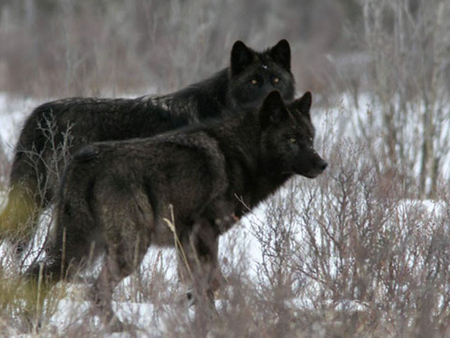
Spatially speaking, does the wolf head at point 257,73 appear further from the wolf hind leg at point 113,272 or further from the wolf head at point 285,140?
the wolf hind leg at point 113,272

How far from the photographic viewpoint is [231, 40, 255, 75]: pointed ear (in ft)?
24.4

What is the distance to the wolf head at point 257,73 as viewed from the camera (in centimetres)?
742

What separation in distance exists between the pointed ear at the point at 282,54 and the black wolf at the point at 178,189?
1522mm

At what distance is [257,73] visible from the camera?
746 cm

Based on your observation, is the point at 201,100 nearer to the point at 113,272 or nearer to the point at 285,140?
the point at 285,140

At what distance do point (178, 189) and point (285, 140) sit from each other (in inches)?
40.4

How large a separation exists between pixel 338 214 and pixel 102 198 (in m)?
1.94

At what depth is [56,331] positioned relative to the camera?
4.67m

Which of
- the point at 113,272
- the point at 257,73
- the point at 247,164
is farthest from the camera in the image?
→ the point at 257,73

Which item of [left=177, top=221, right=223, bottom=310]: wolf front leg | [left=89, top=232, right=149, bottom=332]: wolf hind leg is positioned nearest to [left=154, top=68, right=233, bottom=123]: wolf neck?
[left=177, top=221, right=223, bottom=310]: wolf front leg

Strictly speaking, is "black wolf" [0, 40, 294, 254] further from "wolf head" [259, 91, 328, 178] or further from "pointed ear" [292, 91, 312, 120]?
"pointed ear" [292, 91, 312, 120]

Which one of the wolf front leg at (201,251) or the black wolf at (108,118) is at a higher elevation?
the black wolf at (108,118)

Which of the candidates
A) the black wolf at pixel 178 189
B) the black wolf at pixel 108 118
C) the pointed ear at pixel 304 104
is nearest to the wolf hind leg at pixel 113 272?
the black wolf at pixel 178 189

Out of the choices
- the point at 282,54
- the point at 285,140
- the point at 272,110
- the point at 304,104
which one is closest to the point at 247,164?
the point at 285,140
